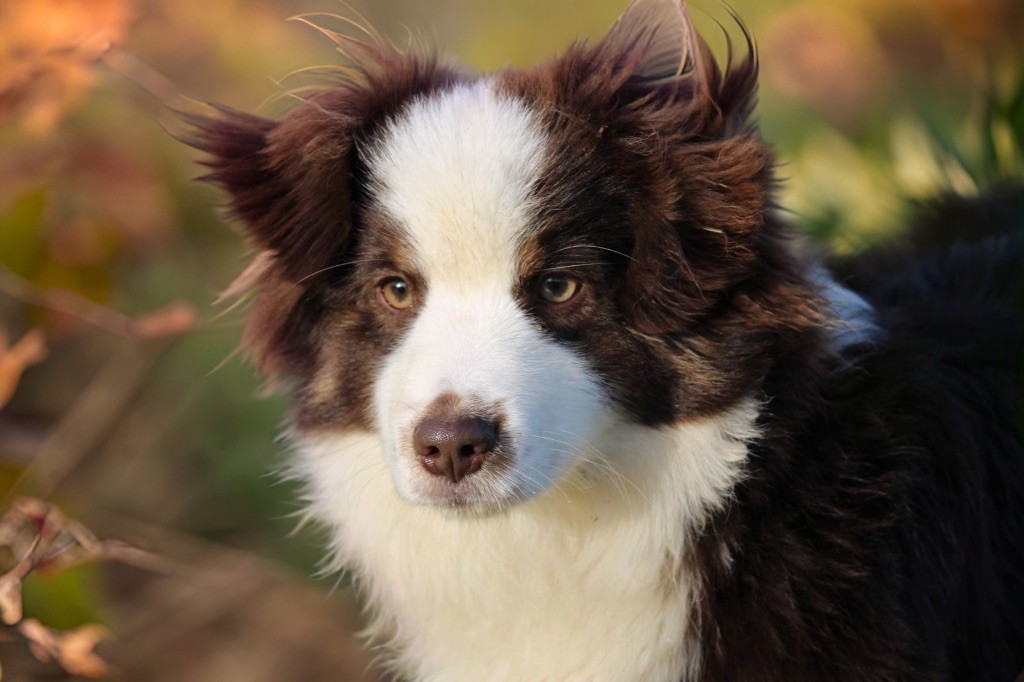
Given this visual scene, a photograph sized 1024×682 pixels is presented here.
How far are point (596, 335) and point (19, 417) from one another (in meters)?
4.18

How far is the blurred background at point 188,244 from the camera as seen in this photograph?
4.22 metres

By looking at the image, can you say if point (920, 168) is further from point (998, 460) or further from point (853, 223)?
point (998, 460)

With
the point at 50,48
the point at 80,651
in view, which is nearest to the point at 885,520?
the point at 80,651

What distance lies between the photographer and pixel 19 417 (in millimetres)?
6023

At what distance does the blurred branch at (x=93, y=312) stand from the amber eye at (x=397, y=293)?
1481 millimetres

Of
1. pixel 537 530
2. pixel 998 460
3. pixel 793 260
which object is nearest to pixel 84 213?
pixel 537 530

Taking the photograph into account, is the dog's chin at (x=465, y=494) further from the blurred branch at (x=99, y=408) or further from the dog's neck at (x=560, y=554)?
the blurred branch at (x=99, y=408)

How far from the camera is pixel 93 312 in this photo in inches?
187

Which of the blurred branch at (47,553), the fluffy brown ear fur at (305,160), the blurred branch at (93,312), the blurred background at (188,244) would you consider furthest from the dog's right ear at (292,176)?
the blurred branch at (93,312)

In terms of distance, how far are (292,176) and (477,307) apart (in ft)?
2.11

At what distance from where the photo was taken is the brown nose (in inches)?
104

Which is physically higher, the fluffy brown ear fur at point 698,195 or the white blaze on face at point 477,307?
the fluffy brown ear fur at point 698,195

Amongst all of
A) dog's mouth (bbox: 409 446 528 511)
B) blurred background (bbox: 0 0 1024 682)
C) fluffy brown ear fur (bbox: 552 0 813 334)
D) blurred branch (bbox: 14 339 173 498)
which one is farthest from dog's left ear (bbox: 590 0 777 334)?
blurred branch (bbox: 14 339 173 498)

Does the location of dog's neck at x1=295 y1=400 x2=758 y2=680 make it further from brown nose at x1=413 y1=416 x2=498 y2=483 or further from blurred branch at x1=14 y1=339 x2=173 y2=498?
blurred branch at x1=14 y1=339 x2=173 y2=498
